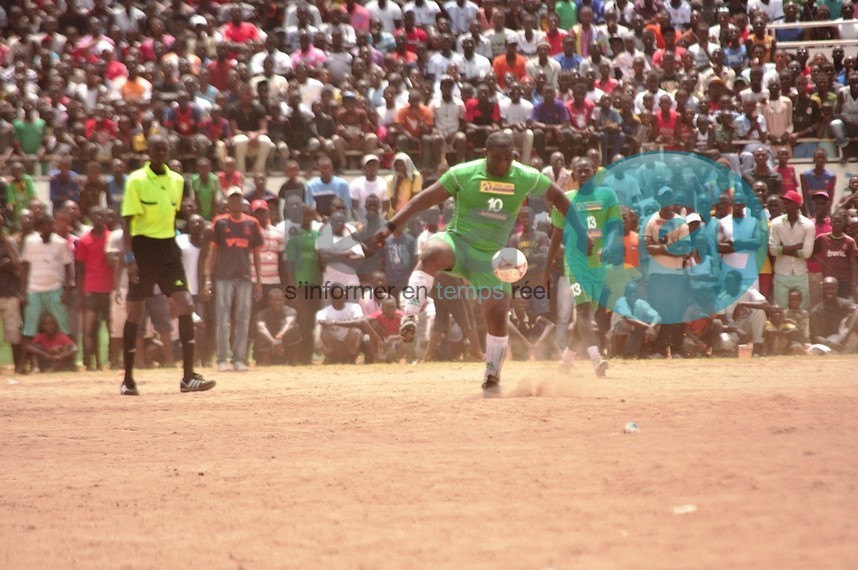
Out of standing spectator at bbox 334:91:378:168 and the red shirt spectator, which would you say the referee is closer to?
the red shirt spectator

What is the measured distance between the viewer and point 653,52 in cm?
2123

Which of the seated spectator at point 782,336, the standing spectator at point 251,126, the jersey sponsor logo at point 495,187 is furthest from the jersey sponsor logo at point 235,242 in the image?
the seated spectator at point 782,336

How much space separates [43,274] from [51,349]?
104 cm

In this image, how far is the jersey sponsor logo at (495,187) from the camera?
33.8 feet

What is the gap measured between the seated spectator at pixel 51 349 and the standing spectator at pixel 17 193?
2339mm

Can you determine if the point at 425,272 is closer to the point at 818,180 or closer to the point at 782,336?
the point at 782,336

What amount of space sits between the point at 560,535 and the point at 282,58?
1634cm

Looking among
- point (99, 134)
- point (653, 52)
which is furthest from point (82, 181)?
point (653, 52)

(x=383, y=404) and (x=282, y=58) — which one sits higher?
(x=282, y=58)

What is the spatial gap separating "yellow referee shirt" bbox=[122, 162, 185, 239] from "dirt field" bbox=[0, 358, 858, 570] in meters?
1.82

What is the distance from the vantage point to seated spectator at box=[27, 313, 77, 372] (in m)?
15.9

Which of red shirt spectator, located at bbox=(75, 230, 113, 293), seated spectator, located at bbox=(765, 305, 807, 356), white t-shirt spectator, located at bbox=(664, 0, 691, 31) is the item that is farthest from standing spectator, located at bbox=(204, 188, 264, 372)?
white t-shirt spectator, located at bbox=(664, 0, 691, 31)

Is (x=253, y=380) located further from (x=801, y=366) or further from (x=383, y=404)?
(x=801, y=366)

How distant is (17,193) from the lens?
58.1 feet
